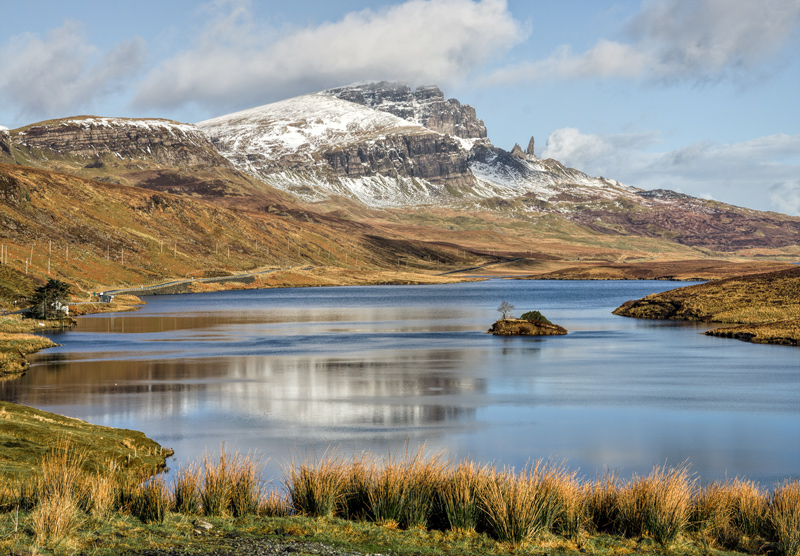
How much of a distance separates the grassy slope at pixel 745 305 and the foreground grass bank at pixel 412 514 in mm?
56672

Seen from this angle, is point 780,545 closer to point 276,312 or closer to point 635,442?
point 635,442

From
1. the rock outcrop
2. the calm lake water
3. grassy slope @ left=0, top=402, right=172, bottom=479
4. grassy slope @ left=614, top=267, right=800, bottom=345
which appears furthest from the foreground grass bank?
the rock outcrop

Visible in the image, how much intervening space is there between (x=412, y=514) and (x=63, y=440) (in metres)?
13.4

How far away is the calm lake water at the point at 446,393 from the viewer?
92.0ft

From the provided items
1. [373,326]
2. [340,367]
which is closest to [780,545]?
[340,367]

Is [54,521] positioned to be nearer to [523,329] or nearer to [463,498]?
[463,498]

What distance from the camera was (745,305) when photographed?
8562 centimetres

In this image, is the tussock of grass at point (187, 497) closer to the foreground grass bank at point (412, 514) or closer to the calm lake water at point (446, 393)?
the foreground grass bank at point (412, 514)

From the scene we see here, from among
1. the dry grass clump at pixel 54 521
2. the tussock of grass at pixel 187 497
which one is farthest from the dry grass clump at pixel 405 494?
the dry grass clump at pixel 54 521

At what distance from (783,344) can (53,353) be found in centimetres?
5954

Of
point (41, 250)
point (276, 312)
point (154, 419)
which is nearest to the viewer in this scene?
point (154, 419)

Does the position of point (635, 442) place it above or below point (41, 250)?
below

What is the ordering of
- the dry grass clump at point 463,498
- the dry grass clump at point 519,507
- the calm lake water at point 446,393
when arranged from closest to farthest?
the dry grass clump at point 519,507 < the dry grass clump at point 463,498 < the calm lake water at point 446,393

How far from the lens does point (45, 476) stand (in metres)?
15.7
